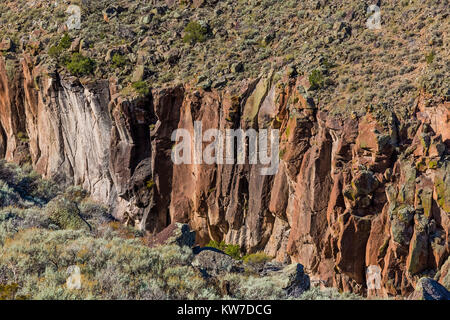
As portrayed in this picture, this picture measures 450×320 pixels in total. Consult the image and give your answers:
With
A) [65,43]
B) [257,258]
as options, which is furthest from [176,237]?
[65,43]

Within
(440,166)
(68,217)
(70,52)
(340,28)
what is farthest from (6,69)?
(440,166)

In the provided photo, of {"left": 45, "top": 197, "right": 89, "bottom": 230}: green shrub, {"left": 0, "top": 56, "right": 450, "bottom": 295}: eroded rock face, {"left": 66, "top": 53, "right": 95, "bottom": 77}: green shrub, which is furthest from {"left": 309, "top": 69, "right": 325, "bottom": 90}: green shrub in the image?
{"left": 66, "top": 53, "right": 95, "bottom": 77}: green shrub

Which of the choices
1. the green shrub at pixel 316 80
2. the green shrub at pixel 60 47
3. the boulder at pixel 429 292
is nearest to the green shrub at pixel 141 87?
the green shrub at pixel 60 47

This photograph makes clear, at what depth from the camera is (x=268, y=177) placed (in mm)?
28578

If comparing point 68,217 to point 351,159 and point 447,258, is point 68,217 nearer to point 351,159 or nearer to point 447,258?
point 351,159

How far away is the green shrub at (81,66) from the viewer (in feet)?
113

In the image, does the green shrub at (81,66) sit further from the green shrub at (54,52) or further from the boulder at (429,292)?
the boulder at (429,292)

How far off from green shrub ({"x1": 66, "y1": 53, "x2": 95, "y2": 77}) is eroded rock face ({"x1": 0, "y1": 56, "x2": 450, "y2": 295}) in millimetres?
911

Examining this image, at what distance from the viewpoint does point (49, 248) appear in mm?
17000

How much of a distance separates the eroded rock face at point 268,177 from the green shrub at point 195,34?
5.00 metres

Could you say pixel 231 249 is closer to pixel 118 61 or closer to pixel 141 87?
pixel 141 87

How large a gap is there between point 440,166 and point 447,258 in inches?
146

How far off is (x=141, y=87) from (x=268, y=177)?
33.2 ft

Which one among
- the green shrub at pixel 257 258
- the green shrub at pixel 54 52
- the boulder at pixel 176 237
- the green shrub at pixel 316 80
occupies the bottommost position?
the green shrub at pixel 257 258
